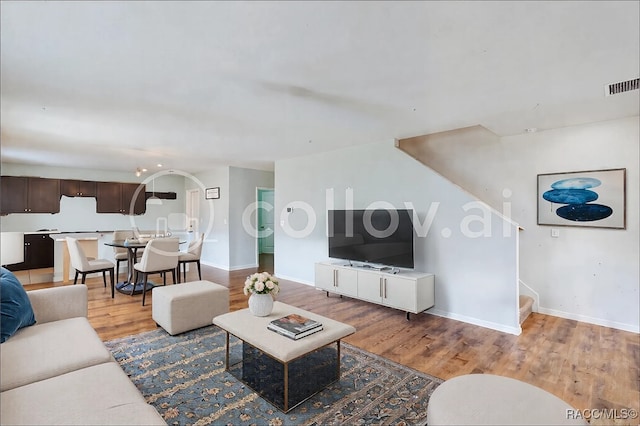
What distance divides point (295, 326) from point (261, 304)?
0.41m

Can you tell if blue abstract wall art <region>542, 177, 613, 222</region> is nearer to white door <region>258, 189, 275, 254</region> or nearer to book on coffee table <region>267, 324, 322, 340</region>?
book on coffee table <region>267, 324, 322, 340</region>

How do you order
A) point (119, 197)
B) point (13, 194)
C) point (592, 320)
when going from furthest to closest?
point (119, 197)
point (13, 194)
point (592, 320)

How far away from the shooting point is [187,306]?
3.32 meters

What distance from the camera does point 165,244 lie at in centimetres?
461

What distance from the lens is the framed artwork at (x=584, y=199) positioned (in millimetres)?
3551

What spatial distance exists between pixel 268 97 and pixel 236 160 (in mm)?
3570

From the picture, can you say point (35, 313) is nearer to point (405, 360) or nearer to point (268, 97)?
point (268, 97)

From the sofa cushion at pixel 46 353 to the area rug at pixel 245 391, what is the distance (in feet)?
1.74

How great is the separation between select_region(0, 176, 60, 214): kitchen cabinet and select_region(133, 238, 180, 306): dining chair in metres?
3.88

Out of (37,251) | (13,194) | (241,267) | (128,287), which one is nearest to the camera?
(128,287)

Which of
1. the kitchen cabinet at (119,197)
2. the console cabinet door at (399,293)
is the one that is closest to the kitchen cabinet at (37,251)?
the kitchen cabinet at (119,197)

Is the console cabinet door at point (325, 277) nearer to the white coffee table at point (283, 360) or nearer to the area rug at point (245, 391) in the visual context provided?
the area rug at point (245, 391)

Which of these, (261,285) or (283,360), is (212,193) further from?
(283,360)

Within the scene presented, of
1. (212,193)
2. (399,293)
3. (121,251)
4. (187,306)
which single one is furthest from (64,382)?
(212,193)
